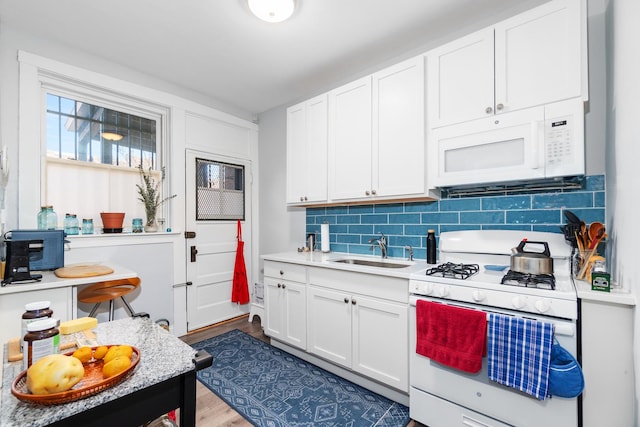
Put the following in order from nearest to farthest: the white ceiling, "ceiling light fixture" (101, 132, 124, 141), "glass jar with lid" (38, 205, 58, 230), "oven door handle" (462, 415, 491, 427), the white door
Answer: "oven door handle" (462, 415, 491, 427), the white ceiling, "glass jar with lid" (38, 205, 58, 230), "ceiling light fixture" (101, 132, 124, 141), the white door

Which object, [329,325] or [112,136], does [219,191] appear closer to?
[112,136]

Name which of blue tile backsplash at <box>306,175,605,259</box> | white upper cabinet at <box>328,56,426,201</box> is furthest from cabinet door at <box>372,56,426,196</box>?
blue tile backsplash at <box>306,175,605,259</box>

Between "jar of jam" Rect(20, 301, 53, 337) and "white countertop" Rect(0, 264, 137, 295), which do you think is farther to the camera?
"white countertop" Rect(0, 264, 137, 295)

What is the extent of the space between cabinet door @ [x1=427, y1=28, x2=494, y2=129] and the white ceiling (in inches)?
13.3

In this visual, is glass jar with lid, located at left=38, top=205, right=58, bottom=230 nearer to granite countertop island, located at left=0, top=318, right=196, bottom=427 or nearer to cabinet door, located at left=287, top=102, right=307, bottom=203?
granite countertop island, located at left=0, top=318, right=196, bottom=427

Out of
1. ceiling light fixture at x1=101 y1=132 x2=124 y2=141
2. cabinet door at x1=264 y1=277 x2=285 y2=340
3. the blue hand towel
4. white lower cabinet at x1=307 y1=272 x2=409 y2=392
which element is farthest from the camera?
ceiling light fixture at x1=101 y1=132 x2=124 y2=141

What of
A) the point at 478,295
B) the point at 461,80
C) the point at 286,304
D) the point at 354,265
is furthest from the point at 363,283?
the point at 461,80

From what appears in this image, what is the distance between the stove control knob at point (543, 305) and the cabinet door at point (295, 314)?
5.47 ft

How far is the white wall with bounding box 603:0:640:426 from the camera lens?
4.01ft

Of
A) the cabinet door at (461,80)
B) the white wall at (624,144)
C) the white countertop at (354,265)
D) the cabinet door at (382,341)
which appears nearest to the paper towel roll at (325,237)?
the white countertop at (354,265)

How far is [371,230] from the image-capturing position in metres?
2.86

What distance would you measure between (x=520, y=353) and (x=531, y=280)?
0.37 meters

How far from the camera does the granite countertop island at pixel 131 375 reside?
65 centimetres

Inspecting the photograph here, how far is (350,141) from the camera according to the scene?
2.62 m
